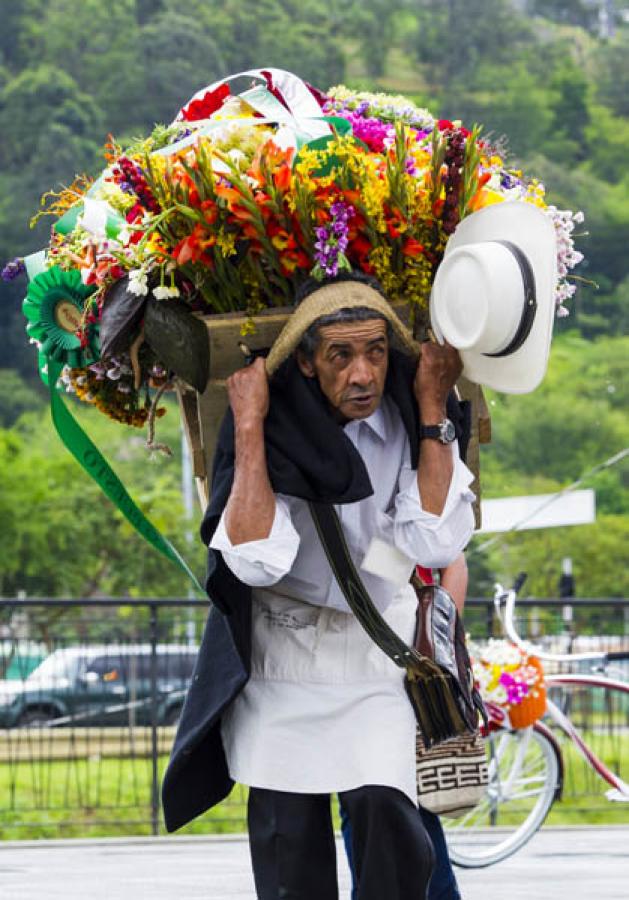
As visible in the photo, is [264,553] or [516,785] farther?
[516,785]

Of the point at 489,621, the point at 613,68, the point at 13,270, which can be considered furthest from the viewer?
the point at 613,68

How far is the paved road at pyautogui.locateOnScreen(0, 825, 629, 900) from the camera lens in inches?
289

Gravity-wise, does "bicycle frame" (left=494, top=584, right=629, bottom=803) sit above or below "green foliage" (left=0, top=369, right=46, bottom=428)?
below

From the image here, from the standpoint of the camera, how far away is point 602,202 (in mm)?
98750

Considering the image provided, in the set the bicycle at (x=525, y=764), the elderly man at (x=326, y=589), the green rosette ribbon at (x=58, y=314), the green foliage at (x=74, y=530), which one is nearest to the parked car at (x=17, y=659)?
the bicycle at (x=525, y=764)

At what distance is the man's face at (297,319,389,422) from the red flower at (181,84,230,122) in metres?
0.86

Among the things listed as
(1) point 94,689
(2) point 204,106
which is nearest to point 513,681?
(2) point 204,106

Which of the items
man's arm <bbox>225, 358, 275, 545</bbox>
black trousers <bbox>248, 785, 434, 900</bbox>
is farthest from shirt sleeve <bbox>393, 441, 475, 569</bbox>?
black trousers <bbox>248, 785, 434, 900</bbox>

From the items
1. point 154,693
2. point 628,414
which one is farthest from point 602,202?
point 154,693

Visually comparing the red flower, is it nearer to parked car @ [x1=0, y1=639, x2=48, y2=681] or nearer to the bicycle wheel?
the bicycle wheel

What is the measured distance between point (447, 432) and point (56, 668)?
8.08m

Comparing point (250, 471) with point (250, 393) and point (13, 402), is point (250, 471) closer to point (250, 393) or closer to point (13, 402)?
point (250, 393)

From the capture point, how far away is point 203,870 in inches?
317

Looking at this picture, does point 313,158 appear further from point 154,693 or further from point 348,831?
point 154,693
